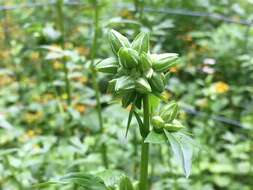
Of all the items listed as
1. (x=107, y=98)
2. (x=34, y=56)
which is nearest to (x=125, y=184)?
(x=107, y=98)

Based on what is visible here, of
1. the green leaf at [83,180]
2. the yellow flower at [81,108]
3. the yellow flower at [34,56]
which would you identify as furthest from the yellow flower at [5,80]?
the green leaf at [83,180]

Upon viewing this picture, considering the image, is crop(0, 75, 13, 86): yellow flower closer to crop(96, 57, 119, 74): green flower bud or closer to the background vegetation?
the background vegetation

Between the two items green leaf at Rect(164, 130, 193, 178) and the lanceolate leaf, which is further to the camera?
the lanceolate leaf

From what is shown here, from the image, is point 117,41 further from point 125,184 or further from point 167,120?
point 125,184

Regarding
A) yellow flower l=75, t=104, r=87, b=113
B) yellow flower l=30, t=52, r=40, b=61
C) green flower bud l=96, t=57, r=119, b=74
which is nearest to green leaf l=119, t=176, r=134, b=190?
green flower bud l=96, t=57, r=119, b=74

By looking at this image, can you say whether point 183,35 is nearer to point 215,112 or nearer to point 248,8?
point 248,8

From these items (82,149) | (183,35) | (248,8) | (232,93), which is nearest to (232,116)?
(232,93)

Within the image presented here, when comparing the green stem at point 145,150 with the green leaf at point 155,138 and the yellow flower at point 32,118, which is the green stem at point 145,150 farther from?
the yellow flower at point 32,118

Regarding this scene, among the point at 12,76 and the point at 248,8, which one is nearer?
the point at 12,76
